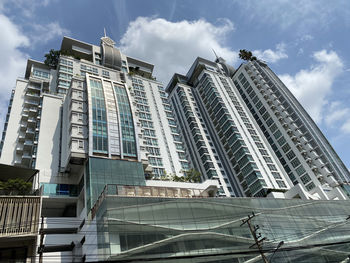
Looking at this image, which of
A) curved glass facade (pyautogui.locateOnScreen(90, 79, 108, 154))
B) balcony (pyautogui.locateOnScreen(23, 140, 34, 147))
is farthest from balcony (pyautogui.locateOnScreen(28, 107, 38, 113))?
curved glass facade (pyautogui.locateOnScreen(90, 79, 108, 154))

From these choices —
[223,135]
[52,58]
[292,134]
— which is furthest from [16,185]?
[292,134]

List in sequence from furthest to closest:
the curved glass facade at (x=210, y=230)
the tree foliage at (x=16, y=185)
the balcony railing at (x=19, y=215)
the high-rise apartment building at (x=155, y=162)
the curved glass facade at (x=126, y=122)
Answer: the curved glass facade at (x=126, y=122)
the tree foliage at (x=16, y=185)
the high-rise apartment building at (x=155, y=162)
the curved glass facade at (x=210, y=230)
the balcony railing at (x=19, y=215)

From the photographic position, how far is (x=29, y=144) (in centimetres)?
5084

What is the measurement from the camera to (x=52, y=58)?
69.5 metres

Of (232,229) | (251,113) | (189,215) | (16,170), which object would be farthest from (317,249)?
(251,113)

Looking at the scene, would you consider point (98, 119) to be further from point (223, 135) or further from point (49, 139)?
point (223, 135)

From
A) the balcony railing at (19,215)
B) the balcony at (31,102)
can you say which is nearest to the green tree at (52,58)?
the balcony at (31,102)

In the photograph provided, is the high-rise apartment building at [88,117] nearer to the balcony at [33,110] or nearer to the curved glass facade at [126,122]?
the curved glass facade at [126,122]

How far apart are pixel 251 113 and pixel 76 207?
63967 mm

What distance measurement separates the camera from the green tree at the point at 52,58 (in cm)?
6919

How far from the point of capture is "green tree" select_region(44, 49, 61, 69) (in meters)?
69.2

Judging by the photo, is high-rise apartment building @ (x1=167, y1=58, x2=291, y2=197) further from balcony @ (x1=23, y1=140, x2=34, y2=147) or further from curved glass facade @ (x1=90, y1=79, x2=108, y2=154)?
balcony @ (x1=23, y1=140, x2=34, y2=147)

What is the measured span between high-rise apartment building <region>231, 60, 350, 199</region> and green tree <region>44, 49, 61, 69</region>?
5984 cm

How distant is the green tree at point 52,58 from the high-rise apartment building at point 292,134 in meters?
59.8
